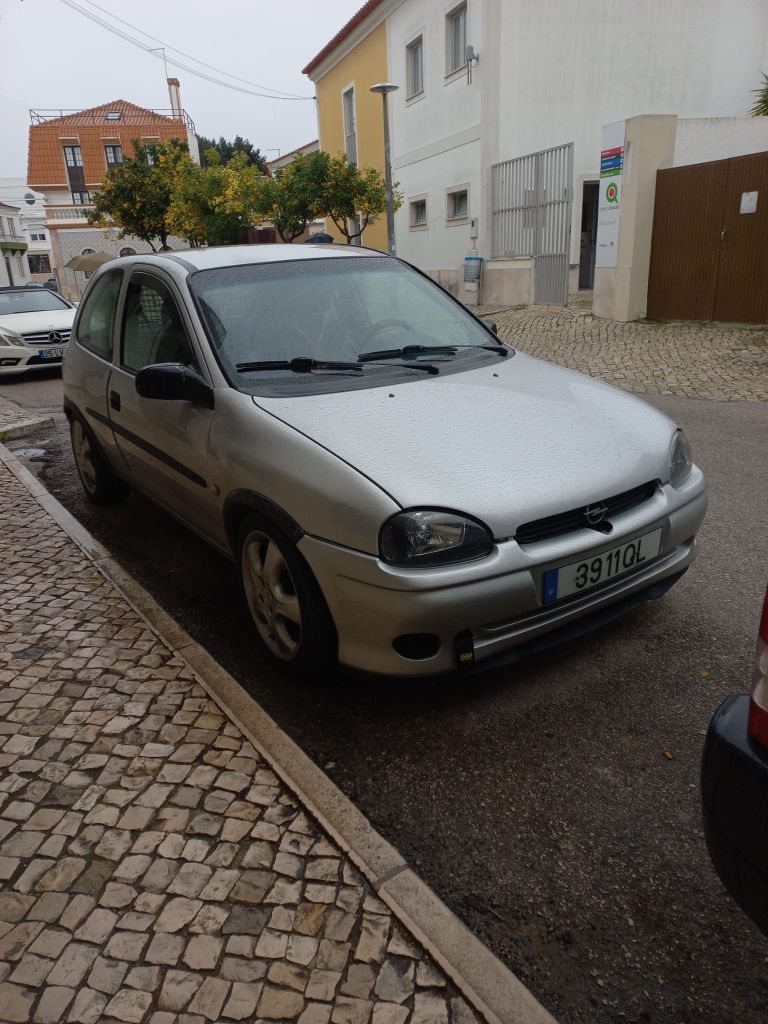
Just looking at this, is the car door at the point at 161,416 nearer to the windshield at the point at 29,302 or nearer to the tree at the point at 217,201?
the windshield at the point at 29,302

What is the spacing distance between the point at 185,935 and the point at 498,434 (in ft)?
6.36

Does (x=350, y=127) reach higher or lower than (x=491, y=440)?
higher

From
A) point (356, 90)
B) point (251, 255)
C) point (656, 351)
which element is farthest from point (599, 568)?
point (356, 90)

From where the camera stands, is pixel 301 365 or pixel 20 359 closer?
pixel 301 365

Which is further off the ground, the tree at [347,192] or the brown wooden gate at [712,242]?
the tree at [347,192]

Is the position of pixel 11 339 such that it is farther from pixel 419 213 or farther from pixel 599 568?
pixel 419 213

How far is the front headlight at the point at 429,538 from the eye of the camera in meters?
2.54

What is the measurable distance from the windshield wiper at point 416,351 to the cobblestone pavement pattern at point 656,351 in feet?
17.5

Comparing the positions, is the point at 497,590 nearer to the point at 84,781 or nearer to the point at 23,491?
the point at 84,781

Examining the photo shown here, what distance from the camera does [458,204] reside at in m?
20.2

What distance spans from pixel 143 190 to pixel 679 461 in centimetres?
2879

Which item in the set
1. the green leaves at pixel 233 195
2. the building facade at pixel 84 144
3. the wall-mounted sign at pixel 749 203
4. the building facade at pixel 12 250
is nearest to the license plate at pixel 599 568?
the wall-mounted sign at pixel 749 203

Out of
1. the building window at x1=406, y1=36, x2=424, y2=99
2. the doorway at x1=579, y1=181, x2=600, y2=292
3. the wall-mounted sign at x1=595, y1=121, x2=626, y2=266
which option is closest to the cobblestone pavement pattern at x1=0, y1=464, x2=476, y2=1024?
the wall-mounted sign at x1=595, y1=121, x2=626, y2=266

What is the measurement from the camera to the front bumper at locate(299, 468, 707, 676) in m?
2.53
